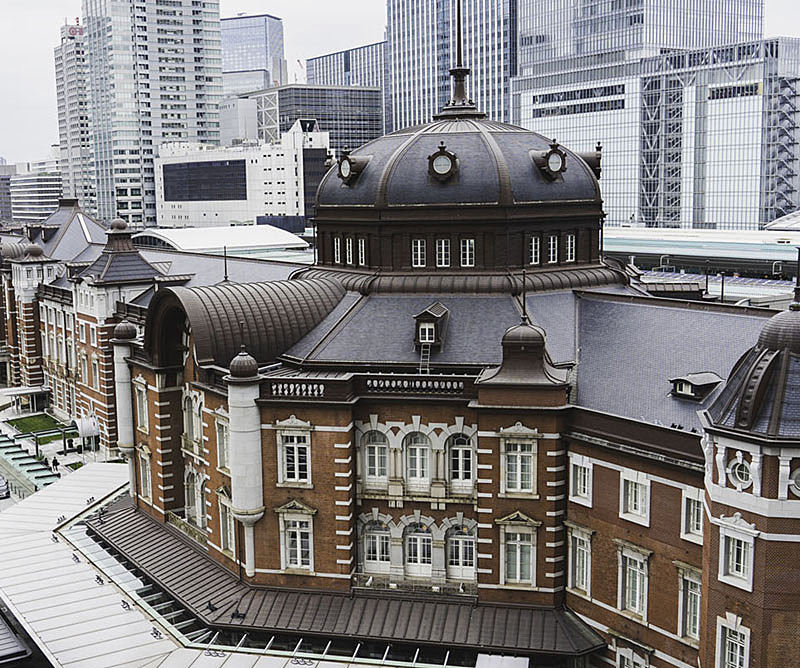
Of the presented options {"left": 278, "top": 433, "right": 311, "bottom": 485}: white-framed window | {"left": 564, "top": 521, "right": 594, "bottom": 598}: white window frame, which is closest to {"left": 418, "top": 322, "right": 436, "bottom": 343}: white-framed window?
{"left": 278, "top": 433, "right": 311, "bottom": 485}: white-framed window

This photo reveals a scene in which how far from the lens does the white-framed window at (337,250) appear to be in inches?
2130

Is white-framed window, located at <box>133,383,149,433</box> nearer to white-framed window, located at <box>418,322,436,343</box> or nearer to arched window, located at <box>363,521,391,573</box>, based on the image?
arched window, located at <box>363,521,391,573</box>

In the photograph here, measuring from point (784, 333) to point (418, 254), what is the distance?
22158 millimetres

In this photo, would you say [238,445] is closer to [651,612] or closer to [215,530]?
[215,530]

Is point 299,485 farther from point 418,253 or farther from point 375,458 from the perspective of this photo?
point 418,253

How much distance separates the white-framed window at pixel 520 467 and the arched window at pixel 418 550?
5147 mm

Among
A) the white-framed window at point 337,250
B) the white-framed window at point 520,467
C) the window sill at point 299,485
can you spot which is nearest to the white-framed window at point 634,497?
the white-framed window at point 520,467

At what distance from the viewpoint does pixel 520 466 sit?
42.7m

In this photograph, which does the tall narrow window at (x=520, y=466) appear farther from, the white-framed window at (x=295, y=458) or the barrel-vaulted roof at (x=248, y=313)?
the barrel-vaulted roof at (x=248, y=313)

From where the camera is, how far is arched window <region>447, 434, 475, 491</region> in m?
44.5

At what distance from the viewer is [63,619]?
4534 cm

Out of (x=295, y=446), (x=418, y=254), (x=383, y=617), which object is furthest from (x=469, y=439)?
(x=418, y=254)

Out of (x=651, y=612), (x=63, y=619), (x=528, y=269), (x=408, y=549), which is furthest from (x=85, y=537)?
(x=651, y=612)

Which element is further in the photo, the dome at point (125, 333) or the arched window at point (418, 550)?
the dome at point (125, 333)
